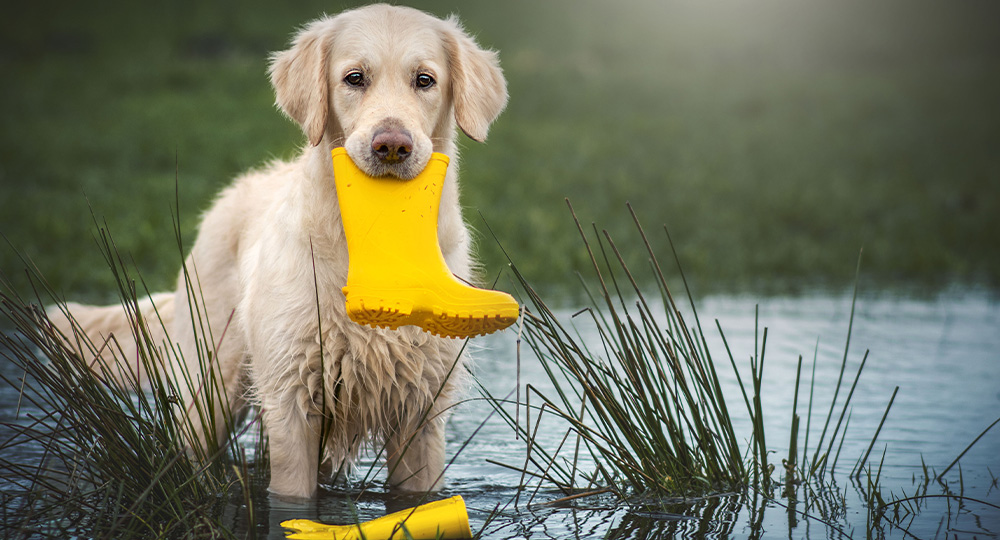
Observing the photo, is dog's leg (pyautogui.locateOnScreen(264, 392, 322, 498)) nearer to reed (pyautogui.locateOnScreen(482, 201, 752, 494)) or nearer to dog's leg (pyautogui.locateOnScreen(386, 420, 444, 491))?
dog's leg (pyautogui.locateOnScreen(386, 420, 444, 491))

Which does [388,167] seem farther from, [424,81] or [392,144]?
[424,81]

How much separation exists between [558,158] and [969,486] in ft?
37.9

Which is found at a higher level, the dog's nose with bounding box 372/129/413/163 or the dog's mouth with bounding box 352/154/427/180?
the dog's nose with bounding box 372/129/413/163

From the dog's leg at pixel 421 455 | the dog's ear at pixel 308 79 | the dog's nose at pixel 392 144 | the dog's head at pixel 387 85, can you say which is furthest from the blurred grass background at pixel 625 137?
the dog's nose at pixel 392 144

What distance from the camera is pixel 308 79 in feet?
11.3

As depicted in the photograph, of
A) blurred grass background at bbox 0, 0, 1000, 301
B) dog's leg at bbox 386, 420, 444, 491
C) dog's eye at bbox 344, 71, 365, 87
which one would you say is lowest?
dog's leg at bbox 386, 420, 444, 491

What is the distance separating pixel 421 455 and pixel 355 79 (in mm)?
1495

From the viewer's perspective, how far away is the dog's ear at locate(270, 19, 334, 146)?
11.2 feet

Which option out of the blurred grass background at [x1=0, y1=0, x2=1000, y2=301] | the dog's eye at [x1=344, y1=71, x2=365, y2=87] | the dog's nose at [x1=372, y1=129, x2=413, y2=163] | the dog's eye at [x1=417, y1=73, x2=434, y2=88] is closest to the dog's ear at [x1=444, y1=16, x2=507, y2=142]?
the dog's eye at [x1=417, y1=73, x2=434, y2=88]

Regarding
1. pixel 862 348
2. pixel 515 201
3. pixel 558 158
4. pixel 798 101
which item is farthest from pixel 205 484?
pixel 798 101

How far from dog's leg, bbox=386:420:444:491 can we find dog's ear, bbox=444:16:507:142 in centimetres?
118

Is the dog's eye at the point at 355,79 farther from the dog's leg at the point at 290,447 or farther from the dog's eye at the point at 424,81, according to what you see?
the dog's leg at the point at 290,447

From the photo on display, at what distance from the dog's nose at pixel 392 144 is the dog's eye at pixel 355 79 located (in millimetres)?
381

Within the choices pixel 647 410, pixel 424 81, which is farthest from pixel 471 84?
pixel 647 410
